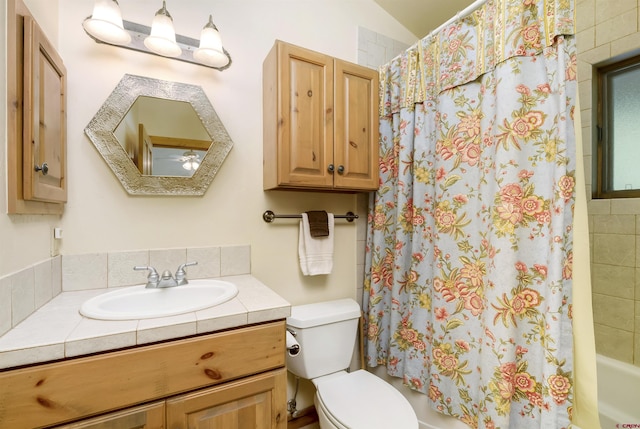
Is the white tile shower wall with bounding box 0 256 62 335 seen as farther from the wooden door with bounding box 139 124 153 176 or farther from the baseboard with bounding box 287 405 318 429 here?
the baseboard with bounding box 287 405 318 429

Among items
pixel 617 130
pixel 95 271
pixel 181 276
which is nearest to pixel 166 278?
pixel 181 276

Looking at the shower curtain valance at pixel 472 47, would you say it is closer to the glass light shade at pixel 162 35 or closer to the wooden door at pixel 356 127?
the wooden door at pixel 356 127

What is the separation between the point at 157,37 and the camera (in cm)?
119

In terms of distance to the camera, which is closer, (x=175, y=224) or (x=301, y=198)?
(x=175, y=224)

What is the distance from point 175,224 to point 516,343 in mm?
1513

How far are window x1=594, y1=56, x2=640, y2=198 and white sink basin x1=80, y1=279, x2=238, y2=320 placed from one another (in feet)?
7.28

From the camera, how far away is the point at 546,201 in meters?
0.95

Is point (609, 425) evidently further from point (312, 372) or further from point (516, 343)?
point (312, 372)

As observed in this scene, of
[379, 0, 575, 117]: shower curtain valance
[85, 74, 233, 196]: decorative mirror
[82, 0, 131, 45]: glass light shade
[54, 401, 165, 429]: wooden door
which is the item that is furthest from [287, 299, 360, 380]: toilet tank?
[82, 0, 131, 45]: glass light shade

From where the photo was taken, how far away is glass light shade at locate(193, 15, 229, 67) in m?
1.27

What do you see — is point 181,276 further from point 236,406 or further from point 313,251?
point 313,251

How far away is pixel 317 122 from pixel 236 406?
4.03 feet

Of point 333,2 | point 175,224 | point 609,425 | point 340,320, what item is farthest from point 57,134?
point 609,425

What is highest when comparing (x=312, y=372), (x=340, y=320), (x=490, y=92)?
(x=490, y=92)
